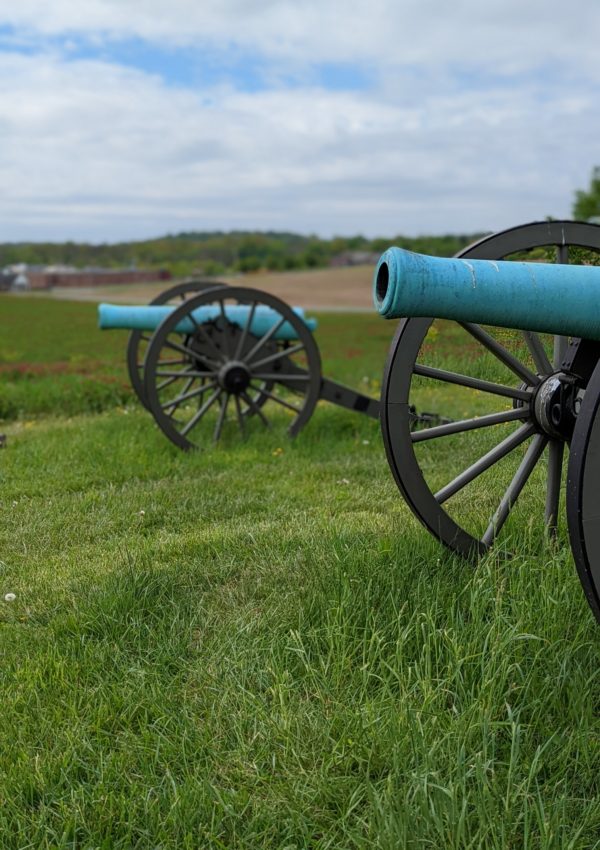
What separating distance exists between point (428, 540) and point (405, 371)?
74cm

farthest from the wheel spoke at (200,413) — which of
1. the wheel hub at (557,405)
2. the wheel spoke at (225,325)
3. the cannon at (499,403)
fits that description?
the wheel hub at (557,405)

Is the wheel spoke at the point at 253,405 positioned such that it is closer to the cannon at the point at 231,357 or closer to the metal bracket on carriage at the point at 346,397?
the cannon at the point at 231,357

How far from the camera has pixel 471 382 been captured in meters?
3.73

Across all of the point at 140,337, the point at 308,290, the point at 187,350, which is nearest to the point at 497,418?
the point at 187,350

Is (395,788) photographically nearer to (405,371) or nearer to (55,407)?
(405,371)

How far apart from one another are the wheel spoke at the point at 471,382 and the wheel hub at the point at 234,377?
146 inches

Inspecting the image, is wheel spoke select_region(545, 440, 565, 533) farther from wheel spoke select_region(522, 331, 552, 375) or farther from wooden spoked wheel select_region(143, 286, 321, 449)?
wooden spoked wheel select_region(143, 286, 321, 449)

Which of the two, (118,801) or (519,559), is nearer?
(118,801)

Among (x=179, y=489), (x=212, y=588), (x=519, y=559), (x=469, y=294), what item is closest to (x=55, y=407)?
(x=179, y=489)

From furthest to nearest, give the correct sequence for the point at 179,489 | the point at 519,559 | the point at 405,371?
the point at 179,489 < the point at 405,371 < the point at 519,559

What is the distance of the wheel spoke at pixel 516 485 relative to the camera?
3674 millimetres

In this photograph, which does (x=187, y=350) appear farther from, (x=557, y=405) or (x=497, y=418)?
(x=557, y=405)

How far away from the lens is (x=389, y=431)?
12.0 ft

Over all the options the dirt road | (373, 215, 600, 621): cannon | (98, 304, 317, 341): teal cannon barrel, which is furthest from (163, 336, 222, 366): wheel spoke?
the dirt road
